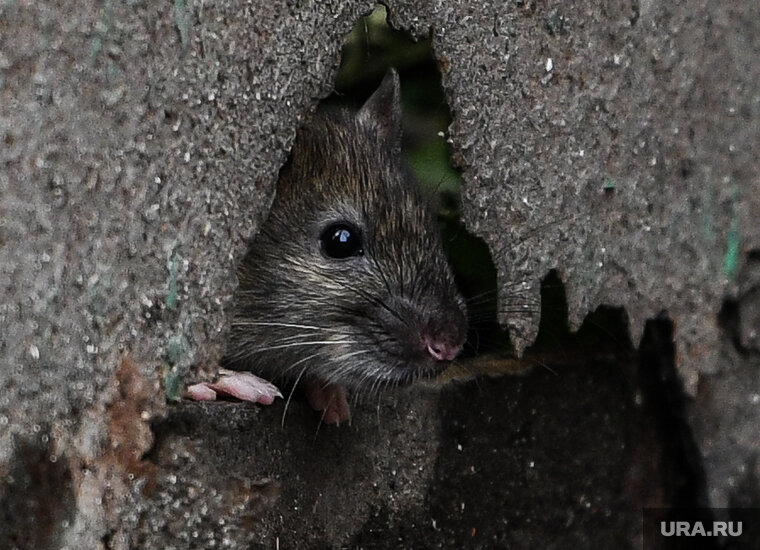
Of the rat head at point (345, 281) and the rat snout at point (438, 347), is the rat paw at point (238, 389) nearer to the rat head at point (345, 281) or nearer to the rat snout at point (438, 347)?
the rat head at point (345, 281)

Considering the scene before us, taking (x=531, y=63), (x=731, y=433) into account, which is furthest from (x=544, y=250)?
(x=731, y=433)

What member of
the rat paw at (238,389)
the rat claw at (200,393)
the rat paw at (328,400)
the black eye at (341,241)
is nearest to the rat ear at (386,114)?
the black eye at (341,241)

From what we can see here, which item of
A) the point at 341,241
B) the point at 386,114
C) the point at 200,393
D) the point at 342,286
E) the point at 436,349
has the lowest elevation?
the point at 200,393

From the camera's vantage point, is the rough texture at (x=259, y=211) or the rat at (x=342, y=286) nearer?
the rough texture at (x=259, y=211)

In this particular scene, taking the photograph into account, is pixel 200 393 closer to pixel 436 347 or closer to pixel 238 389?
pixel 238 389

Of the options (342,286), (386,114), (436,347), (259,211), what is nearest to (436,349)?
(436,347)

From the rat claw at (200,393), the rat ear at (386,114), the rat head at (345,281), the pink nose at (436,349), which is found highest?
the rat ear at (386,114)

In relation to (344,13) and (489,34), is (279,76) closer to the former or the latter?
(344,13)
